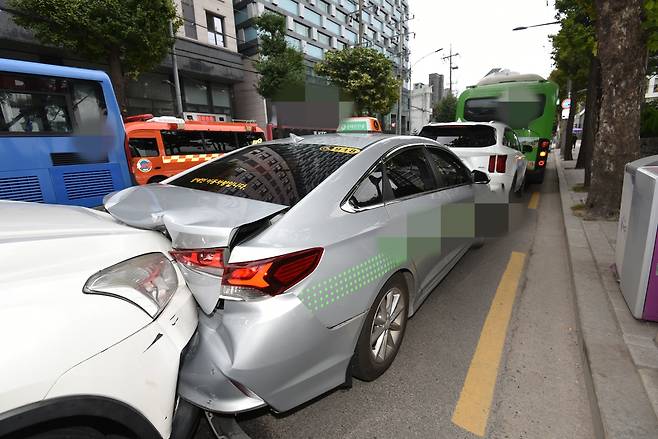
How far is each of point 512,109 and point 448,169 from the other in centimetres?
921

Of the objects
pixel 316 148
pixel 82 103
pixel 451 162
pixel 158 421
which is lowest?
pixel 158 421

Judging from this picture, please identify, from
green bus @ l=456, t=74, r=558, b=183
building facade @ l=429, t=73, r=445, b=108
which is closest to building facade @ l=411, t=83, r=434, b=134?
building facade @ l=429, t=73, r=445, b=108

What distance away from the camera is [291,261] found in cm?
162

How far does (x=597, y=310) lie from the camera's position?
294 cm

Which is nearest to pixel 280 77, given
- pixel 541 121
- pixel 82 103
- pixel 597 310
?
pixel 541 121

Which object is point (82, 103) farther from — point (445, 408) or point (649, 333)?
point (649, 333)

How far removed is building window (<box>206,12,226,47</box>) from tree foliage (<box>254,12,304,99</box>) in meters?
3.24

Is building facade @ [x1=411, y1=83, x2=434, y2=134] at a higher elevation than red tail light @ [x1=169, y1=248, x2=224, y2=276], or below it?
higher

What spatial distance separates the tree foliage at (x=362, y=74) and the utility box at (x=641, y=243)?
74.1 feet

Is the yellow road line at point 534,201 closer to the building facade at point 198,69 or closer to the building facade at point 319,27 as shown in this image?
the building facade at point 198,69

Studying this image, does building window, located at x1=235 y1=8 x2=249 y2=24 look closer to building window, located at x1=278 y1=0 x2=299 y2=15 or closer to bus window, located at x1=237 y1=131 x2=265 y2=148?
building window, located at x1=278 y1=0 x2=299 y2=15

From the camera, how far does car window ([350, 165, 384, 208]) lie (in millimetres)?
2123

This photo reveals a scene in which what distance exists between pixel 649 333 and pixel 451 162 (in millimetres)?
2069

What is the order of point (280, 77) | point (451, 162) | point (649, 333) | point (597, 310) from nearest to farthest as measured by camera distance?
1. point (649, 333)
2. point (597, 310)
3. point (451, 162)
4. point (280, 77)
